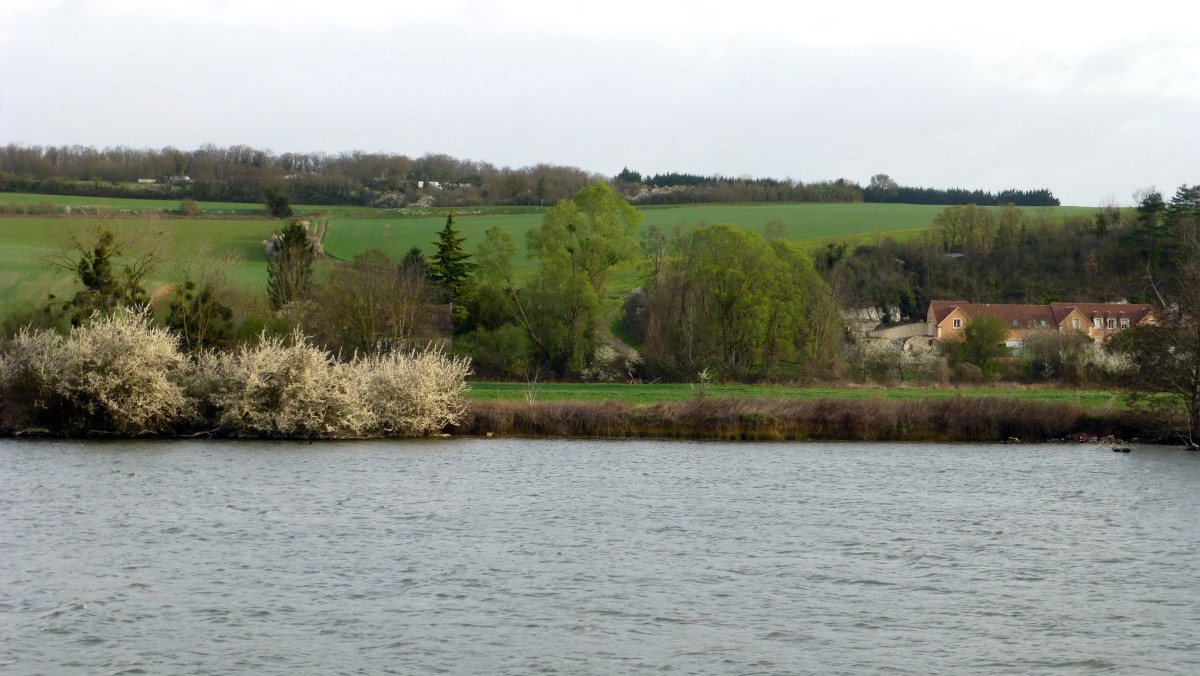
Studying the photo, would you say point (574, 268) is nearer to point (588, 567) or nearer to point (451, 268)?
point (451, 268)

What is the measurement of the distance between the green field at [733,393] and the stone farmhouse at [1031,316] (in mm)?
26890

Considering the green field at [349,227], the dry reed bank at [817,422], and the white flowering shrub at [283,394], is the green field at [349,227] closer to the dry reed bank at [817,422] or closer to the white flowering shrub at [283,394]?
the white flowering shrub at [283,394]

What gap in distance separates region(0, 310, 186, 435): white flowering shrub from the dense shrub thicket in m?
0.03

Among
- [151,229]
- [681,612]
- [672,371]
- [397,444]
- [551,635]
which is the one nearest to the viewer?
[551,635]

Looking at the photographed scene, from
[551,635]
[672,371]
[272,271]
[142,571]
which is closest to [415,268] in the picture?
[272,271]

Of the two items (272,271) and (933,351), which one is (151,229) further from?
(933,351)

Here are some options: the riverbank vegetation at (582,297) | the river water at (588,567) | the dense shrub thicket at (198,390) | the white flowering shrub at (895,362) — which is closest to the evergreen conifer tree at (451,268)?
the riverbank vegetation at (582,297)

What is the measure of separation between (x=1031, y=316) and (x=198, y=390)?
61076mm

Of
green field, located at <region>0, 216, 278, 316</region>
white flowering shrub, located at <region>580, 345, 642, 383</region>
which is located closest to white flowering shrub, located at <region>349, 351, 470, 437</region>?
green field, located at <region>0, 216, 278, 316</region>

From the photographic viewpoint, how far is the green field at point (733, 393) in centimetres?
4750

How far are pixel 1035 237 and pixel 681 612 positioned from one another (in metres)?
89.9

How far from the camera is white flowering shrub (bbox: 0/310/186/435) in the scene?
38.7 metres

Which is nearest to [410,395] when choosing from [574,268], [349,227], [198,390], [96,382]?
[198,390]

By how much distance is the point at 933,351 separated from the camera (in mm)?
65812
